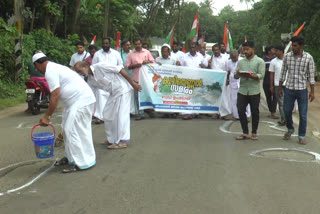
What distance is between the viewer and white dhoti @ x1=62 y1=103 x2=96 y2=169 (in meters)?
5.57

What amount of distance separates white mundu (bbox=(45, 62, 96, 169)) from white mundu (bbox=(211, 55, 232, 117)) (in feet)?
17.7

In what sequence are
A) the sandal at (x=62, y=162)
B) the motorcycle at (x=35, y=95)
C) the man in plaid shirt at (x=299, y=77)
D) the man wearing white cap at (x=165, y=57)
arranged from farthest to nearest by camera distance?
the motorcycle at (x=35, y=95)
the man wearing white cap at (x=165, y=57)
the man in plaid shirt at (x=299, y=77)
the sandal at (x=62, y=162)

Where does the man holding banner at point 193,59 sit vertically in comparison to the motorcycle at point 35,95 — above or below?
above

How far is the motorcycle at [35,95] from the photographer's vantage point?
1104cm

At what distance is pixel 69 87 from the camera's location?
5.61 m

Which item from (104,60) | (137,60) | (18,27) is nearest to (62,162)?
(104,60)

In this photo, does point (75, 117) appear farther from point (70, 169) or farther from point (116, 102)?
point (116, 102)

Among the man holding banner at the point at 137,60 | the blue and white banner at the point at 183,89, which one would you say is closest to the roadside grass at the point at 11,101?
the man holding banner at the point at 137,60

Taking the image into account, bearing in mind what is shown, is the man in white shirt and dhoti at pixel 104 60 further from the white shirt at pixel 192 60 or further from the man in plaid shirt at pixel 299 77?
the man in plaid shirt at pixel 299 77

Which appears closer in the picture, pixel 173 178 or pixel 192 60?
pixel 173 178

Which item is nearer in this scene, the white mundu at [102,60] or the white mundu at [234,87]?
the white mundu at [102,60]

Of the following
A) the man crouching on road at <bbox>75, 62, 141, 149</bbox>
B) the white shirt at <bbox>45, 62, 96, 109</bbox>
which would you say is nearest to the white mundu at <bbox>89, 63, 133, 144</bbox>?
the man crouching on road at <bbox>75, 62, 141, 149</bbox>

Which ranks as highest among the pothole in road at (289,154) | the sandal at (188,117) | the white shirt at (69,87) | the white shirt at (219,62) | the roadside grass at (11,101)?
the white shirt at (219,62)

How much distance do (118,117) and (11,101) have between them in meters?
7.59
